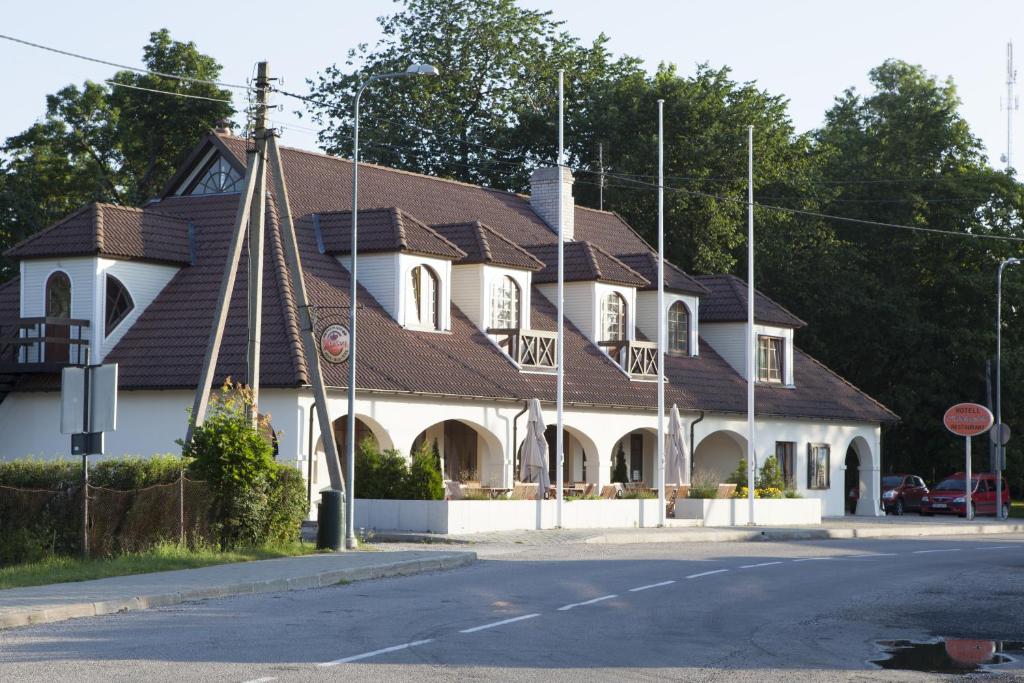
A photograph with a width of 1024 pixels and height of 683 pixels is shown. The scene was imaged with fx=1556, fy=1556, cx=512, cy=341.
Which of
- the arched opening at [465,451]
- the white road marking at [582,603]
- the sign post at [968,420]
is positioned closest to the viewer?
the white road marking at [582,603]

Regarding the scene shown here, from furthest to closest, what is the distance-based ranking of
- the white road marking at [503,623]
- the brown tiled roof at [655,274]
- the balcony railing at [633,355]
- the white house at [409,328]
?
the brown tiled roof at [655,274] → the balcony railing at [633,355] → the white house at [409,328] → the white road marking at [503,623]

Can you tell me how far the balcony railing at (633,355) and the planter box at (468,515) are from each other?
7790mm

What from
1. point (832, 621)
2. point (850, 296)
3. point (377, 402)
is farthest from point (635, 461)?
point (832, 621)

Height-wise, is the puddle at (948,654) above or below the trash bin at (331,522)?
below

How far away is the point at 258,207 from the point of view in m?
27.1

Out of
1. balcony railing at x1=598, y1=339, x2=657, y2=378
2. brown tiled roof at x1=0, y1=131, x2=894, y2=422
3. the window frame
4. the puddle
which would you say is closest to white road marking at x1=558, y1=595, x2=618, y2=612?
the puddle

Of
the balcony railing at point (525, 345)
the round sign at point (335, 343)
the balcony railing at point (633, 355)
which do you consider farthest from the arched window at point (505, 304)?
the round sign at point (335, 343)

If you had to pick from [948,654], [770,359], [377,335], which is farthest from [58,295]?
[948,654]

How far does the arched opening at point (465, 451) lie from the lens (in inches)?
1506

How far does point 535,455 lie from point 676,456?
16.8 feet

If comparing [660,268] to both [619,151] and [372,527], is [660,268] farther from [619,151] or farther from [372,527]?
[619,151]

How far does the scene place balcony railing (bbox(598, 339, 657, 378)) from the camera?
43312 millimetres

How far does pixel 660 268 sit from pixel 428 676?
27.4 m

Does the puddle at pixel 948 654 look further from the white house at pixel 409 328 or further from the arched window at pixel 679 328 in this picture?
the arched window at pixel 679 328
